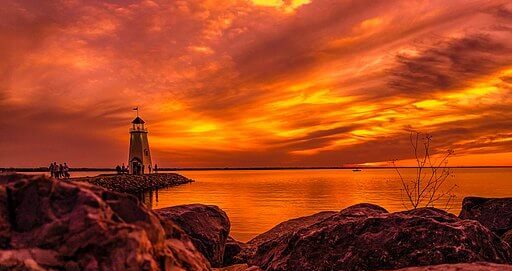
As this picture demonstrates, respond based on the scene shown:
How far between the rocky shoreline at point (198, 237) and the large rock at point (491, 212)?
3 cm

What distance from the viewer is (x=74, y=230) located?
366 cm

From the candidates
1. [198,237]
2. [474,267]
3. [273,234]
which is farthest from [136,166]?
[474,267]

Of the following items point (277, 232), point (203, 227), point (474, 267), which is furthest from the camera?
point (277, 232)

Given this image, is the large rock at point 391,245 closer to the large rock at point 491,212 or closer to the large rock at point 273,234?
the large rock at point 273,234

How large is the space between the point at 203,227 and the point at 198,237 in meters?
0.39

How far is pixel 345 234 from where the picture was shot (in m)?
7.52

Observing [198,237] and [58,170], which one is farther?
[58,170]

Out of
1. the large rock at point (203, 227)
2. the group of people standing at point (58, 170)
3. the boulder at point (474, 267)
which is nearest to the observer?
the boulder at point (474, 267)

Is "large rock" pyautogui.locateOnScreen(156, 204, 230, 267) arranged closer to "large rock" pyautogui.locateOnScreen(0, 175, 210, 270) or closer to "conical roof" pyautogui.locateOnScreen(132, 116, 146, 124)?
"large rock" pyautogui.locateOnScreen(0, 175, 210, 270)

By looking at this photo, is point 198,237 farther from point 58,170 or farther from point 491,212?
point 58,170

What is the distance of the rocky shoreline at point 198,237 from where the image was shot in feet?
11.8

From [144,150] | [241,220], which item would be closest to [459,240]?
[241,220]

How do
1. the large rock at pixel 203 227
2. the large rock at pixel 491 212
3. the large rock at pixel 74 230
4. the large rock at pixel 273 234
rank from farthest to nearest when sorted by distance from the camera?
Result: the large rock at pixel 273 234 < the large rock at pixel 491 212 < the large rock at pixel 203 227 < the large rock at pixel 74 230

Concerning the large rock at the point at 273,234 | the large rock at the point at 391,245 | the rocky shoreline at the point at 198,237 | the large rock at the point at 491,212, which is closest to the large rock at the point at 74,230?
the rocky shoreline at the point at 198,237
